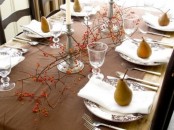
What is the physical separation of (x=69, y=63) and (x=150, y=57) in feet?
1.17

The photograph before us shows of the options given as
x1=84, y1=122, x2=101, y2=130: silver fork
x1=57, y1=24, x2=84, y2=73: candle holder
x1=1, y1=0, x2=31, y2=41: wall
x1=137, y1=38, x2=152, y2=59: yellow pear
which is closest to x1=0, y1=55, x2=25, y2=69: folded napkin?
x1=57, y1=24, x2=84, y2=73: candle holder

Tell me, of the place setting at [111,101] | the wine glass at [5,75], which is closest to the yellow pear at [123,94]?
the place setting at [111,101]

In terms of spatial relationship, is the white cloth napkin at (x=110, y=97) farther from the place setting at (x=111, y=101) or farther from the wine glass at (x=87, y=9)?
the wine glass at (x=87, y=9)

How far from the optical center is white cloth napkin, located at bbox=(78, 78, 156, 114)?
2.59 feet

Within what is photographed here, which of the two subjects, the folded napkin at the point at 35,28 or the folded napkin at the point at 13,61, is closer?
the folded napkin at the point at 13,61

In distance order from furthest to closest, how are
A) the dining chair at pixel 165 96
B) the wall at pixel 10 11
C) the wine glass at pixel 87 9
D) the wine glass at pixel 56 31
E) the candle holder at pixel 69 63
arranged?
the wall at pixel 10 11 → the wine glass at pixel 87 9 → the wine glass at pixel 56 31 → the candle holder at pixel 69 63 → the dining chair at pixel 165 96

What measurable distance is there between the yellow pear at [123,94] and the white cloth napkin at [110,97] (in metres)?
0.02

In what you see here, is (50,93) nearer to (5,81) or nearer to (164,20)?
(5,81)

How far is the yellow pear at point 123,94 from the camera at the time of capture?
78 centimetres

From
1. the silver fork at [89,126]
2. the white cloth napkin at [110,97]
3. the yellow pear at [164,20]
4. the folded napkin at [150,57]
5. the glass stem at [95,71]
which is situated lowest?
the silver fork at [89,126]

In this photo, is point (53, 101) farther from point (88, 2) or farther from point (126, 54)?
point (88, 2)

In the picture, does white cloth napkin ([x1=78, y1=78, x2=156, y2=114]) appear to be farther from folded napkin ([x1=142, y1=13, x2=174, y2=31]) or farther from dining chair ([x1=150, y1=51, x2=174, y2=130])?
folded napkin ([x1=142, y1=13, x2=174, y2=31])

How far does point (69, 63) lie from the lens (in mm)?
1052

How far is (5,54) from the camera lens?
1.11 meters
